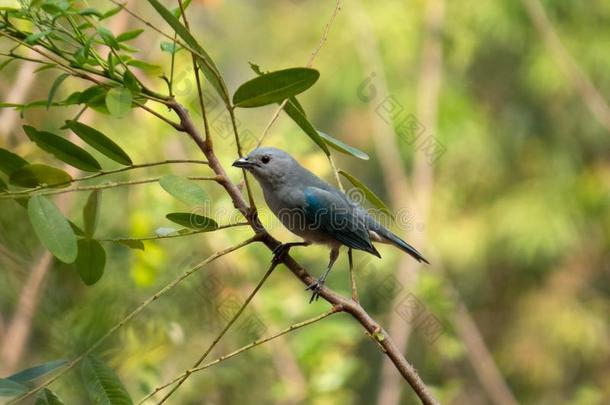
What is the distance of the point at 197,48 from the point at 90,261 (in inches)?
12.8

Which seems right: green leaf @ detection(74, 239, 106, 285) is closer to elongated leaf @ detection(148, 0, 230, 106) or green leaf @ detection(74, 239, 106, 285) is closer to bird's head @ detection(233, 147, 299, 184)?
elongated leaf @ detection(148, 0, 230, 106)

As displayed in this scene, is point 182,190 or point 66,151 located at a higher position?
point 66,151

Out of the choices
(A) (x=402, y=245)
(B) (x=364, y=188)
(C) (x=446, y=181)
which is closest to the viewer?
(B) (x=364, y=188)

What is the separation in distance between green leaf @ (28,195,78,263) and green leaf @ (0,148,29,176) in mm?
81

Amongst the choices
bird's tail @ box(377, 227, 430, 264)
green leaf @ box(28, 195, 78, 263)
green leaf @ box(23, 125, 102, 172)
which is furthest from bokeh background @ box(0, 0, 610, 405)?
green leaf @ box(28, 195, 78, 263)

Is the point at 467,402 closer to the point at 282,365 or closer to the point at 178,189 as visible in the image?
the point at 282,365

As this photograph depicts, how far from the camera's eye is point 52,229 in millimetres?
918

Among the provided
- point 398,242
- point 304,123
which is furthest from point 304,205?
point 304,123

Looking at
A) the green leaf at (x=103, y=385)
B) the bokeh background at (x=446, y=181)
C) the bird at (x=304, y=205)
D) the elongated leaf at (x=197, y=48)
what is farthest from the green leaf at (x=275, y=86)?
the bokeh background at (x=446, y=181)

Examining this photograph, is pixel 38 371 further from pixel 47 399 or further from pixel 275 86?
pixel 275 86

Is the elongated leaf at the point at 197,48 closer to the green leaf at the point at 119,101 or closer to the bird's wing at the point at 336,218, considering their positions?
the green leaf at the point at 119,101

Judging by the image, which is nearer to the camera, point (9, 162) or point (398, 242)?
point (9, 162)

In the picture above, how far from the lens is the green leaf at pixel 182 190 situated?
1.01 m

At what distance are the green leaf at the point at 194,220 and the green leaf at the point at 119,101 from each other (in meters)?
0.16
